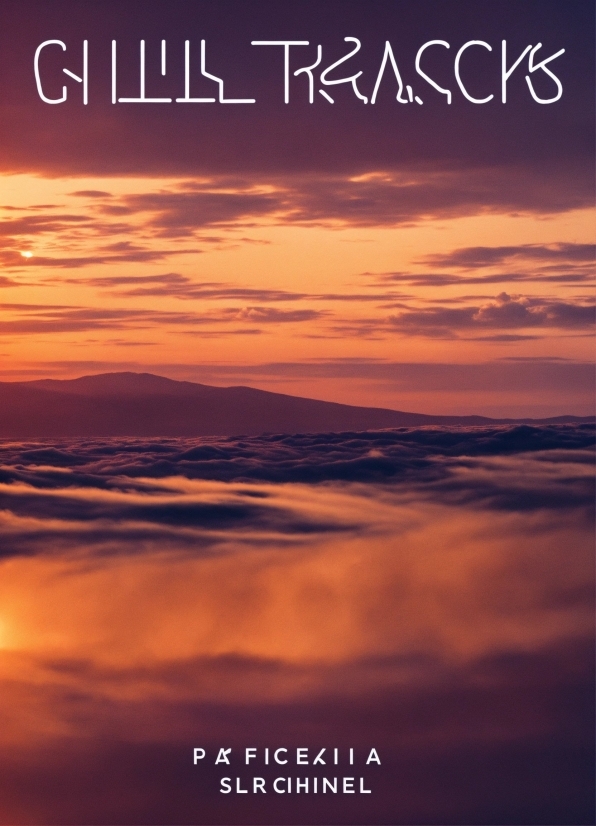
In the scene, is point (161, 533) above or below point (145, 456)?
below

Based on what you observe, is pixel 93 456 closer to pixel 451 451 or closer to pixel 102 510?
pixel 102 510

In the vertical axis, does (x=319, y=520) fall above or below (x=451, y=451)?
below

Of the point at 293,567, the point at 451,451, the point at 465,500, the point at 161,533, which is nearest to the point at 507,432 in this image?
the point at 451,451

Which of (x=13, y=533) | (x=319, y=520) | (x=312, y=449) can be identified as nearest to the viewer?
(x=13, y=533)

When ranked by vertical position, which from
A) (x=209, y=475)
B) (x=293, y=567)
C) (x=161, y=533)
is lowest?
(x=293, y=567)

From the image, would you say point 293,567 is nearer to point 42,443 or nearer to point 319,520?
point 319,520

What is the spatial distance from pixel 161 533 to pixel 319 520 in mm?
1395

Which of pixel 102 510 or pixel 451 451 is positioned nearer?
pixel 102 510

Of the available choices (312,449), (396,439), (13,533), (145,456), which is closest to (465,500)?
(396,439)

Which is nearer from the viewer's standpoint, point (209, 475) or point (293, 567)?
point (293, 567)

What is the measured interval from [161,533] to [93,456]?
1.16m

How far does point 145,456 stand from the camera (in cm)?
800

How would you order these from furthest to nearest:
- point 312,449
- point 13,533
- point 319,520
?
point 312,449 < point 319,520 < point 13,533

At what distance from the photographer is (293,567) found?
659cm
